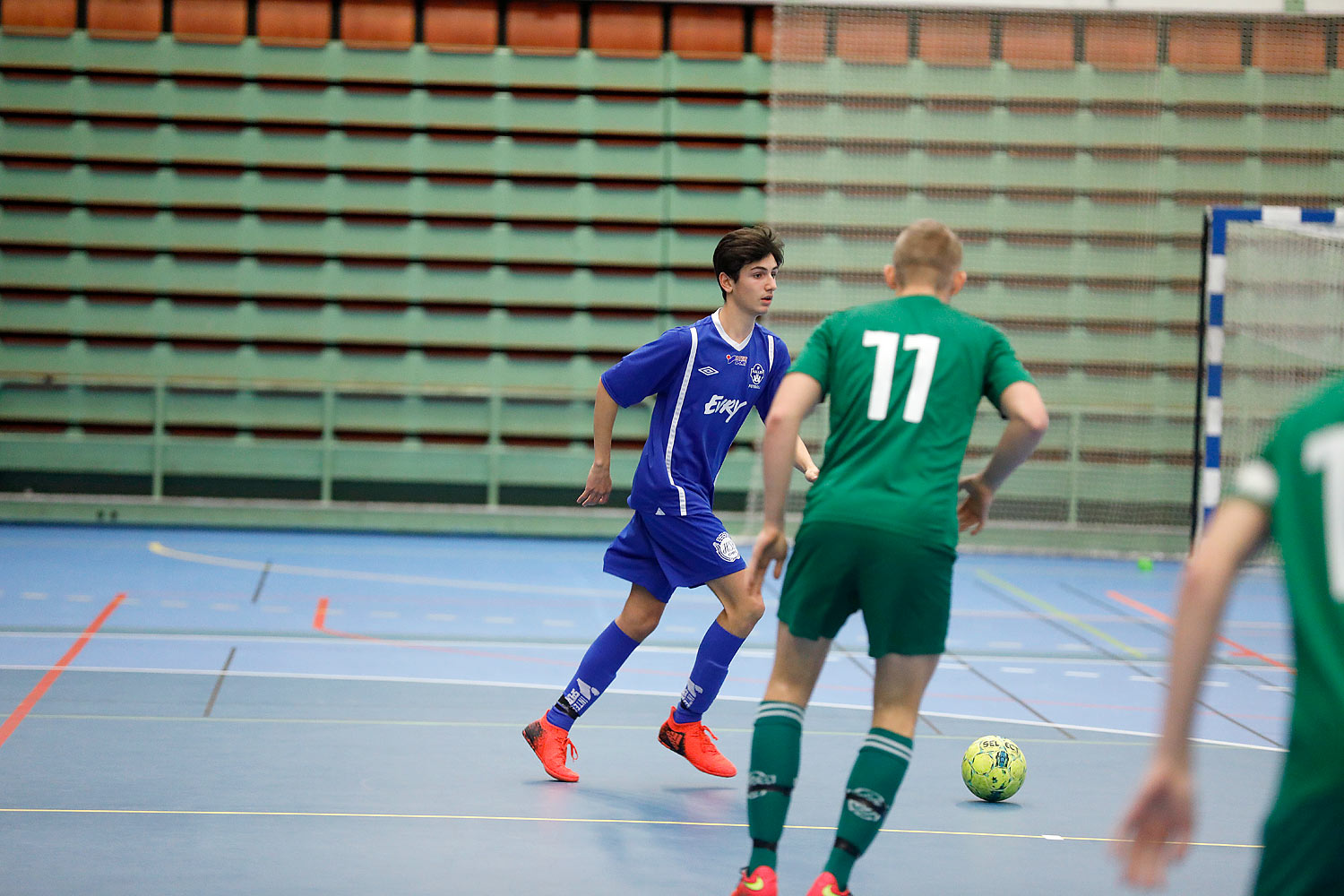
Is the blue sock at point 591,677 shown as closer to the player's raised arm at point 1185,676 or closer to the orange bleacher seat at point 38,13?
the player's raised arm at point 1185,676

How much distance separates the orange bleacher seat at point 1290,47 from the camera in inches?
449

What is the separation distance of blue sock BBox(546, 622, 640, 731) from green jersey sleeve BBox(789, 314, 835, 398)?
1661 mm

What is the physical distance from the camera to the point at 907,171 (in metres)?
11.6

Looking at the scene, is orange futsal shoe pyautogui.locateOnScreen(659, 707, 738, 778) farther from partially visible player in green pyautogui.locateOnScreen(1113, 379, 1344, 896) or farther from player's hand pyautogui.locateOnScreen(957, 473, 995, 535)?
partially visible player in green pyautogui.locateOnScreen(1113, 379, 1344, 896)

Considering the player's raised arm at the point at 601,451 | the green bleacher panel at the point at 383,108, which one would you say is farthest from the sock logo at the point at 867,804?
the green bleacher panel at the point at 383,108

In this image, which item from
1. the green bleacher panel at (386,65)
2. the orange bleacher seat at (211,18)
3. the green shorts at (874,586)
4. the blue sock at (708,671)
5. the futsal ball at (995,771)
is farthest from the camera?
the orange bleacher seat at (211,18)

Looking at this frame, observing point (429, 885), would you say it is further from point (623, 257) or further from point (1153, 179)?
point (1153, 179)

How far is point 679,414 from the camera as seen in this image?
14.0ft

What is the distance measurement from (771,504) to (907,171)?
9.25 metres

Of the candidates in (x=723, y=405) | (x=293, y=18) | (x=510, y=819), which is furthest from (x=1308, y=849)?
(x=293, y=18)

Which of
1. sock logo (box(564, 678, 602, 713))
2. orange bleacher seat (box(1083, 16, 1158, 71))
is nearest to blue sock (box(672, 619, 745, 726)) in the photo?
sock logo (box(564, 678, 602, 713))

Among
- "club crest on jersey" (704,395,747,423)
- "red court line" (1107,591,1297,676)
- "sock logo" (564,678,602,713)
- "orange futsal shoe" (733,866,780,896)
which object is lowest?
"red court line" (1107,591,1297,676)

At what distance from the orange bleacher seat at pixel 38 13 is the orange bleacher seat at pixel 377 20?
2347 mm

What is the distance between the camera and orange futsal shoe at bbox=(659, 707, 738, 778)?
14.4 feet
